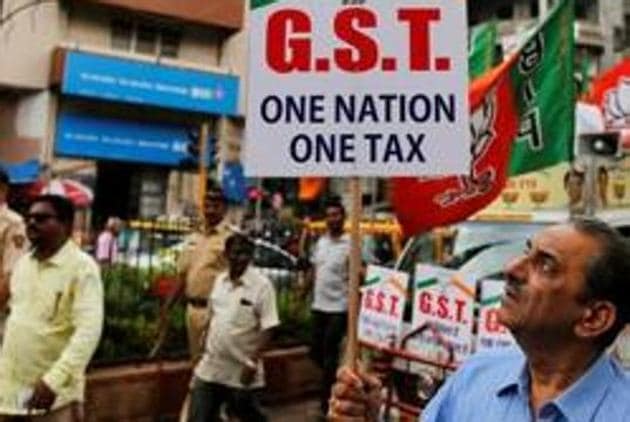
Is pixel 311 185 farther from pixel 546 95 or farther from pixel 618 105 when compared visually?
pixel 546 95

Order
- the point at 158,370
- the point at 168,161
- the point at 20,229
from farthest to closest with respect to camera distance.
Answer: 1. the point at 168,161
2. the point at 158,370
3. the point at 20,229

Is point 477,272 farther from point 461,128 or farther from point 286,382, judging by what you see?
point 461,128

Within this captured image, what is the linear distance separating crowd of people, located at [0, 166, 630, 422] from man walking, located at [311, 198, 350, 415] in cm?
Answer: 1

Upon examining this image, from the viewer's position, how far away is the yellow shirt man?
491 centimetres

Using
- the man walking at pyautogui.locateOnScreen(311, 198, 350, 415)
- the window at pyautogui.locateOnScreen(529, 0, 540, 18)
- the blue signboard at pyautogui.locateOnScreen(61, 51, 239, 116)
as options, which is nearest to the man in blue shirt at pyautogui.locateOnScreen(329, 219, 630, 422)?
the man walking at pyautogui.locateOnScreen(311, 198, 350, 415)

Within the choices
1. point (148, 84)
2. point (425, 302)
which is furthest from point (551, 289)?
point (148, 84)

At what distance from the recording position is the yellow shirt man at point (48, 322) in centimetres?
491

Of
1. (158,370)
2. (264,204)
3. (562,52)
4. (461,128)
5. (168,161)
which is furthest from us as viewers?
(264,204)

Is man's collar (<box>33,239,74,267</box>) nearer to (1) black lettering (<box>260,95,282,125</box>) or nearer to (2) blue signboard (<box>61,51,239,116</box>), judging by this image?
(1) black lettering (<box>260,95,282,125</box>)

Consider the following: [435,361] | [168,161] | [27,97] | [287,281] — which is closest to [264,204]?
[168,161]

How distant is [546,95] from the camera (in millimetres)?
7348

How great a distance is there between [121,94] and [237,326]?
2265 centimetres

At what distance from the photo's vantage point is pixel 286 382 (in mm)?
10164

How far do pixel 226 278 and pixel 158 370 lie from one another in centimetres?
211
